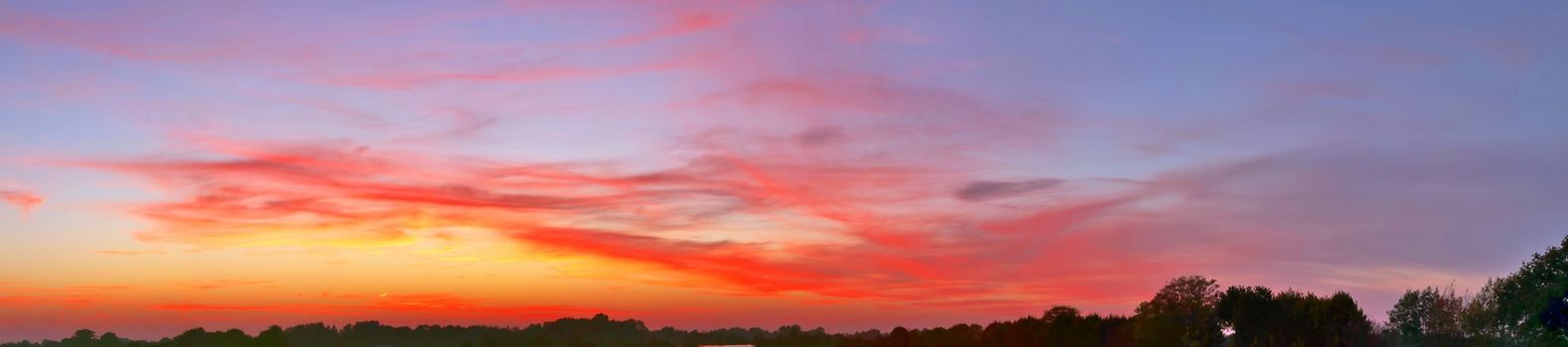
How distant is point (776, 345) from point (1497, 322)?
130574 millimetres

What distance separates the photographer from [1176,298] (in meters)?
77.6

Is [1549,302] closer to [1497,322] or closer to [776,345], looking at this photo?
[1497,322]

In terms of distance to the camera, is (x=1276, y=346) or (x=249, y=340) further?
(x=249, y=340)

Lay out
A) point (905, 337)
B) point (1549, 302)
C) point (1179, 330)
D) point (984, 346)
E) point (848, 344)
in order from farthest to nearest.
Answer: point (848, 344)
point (905, 337)
point (984, 346)
point (1179, 330)
point (1549, 302)

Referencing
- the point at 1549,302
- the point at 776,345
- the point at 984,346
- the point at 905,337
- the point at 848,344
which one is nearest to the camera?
the point at 1549,302

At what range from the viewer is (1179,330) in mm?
77062

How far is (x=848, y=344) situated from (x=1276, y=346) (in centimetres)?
8698

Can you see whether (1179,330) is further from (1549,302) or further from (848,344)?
(848,344)

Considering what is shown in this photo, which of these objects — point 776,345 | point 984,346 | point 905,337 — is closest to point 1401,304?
point 984,346

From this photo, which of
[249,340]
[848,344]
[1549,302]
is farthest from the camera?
[249,340]

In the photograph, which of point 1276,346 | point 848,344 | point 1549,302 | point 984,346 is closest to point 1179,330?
point 1276,346

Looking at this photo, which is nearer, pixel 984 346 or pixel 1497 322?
pixel 1497 322

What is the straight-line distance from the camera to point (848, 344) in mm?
153500

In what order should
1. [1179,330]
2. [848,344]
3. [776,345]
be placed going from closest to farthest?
[1179,330] < [848,344] < [776,345]
